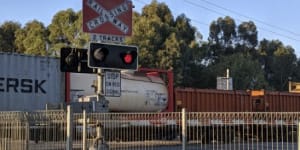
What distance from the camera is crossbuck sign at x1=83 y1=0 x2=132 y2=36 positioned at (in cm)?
1144

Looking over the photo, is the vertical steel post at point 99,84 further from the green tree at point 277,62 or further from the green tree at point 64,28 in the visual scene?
the green tree at point 277,62

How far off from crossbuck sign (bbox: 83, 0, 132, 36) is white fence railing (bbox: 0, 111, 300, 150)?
1.70 metres

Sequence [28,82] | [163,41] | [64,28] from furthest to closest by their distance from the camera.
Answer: [64,28] < [163,41] < [28,82]

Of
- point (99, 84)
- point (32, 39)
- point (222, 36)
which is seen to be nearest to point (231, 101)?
point (99, 84)

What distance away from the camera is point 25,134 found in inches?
489

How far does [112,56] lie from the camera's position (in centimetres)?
1130

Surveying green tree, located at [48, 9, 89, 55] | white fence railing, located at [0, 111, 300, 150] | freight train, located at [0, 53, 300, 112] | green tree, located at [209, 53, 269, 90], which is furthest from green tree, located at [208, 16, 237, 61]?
white fence railing, located at [0, 111, 300, 150]

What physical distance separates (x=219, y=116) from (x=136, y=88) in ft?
37.4

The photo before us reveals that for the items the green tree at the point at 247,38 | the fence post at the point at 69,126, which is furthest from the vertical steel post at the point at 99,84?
the green tree at the point at 247,38

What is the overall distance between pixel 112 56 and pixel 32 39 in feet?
159

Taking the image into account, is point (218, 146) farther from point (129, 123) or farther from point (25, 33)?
point (25, 33)

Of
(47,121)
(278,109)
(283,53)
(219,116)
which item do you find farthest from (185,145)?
(283,53)

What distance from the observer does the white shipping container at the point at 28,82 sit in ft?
67.1

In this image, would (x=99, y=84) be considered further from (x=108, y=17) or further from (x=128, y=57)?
(x=108, y=17)
